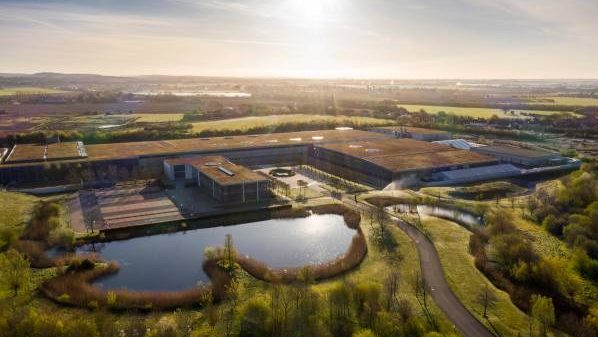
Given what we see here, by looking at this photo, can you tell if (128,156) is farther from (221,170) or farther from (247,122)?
(247,122)

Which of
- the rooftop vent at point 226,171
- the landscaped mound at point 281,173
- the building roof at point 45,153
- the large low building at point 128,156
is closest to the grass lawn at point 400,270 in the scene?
the rooftop vent at point 226,171

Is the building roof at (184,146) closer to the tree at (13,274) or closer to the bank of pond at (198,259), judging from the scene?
the bank of pond at (198,259)

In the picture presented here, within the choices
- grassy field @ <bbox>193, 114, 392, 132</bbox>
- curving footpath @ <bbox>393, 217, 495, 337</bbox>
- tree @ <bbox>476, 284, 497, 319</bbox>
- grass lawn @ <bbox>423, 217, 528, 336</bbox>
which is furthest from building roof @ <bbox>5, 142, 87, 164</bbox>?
tree @ <bbox>476, 284, 497, 319</bbox>

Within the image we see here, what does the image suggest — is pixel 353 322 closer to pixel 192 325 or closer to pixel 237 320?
pixel 237 320

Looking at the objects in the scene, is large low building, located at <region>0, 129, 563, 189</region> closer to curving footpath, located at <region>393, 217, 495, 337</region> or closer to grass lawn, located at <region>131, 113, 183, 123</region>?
curving footpath, located at <region>393, 217, 495, 337</region>

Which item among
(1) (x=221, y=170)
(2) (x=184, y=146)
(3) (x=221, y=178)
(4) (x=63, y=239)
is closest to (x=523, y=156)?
(1) (x=221, y=170)

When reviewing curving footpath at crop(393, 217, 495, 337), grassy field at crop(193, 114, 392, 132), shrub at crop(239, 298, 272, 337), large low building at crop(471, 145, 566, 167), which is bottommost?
curving footpath at crop(393, 217, 495, 337)

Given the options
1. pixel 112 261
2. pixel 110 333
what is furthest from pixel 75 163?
pixel 110 333
